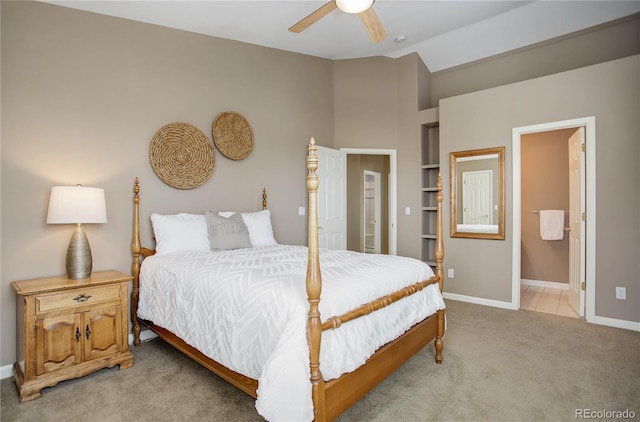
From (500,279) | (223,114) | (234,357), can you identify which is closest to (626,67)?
(500,279)

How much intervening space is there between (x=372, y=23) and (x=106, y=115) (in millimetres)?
2364

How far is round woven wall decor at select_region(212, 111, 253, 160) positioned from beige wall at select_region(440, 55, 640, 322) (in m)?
2.92

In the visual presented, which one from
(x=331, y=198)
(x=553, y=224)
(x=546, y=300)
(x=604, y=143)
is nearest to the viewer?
(x=604, y=143)

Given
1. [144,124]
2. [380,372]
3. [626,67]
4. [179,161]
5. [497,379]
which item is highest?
[626,67]

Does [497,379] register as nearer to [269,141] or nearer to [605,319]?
[605,319]

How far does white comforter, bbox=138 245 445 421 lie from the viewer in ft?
4.75

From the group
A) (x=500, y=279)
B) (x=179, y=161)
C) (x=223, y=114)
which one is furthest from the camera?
(x=500, y=279)

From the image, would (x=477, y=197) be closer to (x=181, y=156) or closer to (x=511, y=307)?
(x=511, y=307)

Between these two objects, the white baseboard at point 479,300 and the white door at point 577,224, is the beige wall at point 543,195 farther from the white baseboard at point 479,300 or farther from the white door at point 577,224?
the white baseboard at point 479,300

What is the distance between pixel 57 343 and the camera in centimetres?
216

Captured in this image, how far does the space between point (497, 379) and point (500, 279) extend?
1.99 meters

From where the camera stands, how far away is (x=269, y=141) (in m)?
4.01

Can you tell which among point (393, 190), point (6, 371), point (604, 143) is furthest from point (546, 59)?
point (6, 371)

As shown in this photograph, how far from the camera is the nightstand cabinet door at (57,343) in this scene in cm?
209
